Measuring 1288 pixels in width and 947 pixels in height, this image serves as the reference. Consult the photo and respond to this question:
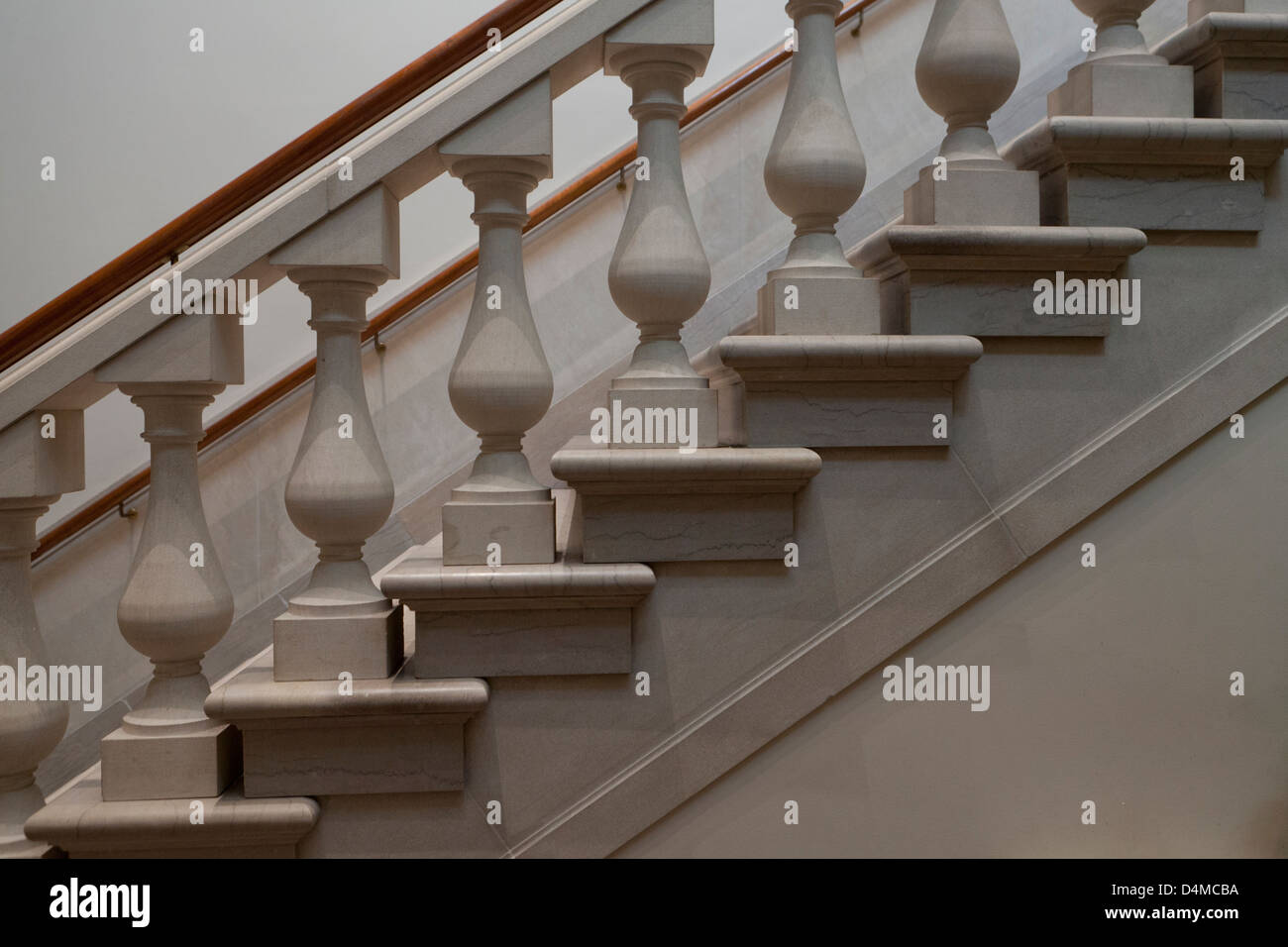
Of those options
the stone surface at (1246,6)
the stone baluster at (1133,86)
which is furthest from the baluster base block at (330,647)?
the stone surface at (1246,6)

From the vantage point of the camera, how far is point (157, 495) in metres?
1.05

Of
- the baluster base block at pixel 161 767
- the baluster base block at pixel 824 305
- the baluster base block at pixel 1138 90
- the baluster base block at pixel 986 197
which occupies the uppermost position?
the baluster base block at pixel 1138 90

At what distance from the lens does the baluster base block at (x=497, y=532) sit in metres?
1.05

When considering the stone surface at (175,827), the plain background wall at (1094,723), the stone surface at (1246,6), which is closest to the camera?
the stone surface at (175,827)

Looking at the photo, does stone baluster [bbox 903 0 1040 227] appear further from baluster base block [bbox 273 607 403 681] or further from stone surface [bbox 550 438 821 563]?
baluster base block [bbox 273 607 403 681]

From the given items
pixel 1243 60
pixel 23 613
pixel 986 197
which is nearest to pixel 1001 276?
pixel 986 197

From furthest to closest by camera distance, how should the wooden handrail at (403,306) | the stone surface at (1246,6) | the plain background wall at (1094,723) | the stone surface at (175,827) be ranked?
the wooden handrail at (403,306), the stone surface at (1246,6), the plain background wall at (1094,723), the stone surface at (175,827)

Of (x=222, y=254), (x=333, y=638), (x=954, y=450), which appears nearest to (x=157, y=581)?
(x=333, y=638)

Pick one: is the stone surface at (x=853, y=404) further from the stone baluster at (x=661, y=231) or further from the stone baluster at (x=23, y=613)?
the stone baluster at (x=23, y=613)

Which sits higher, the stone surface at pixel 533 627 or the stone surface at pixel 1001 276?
the stone surface at pixel 1001 276

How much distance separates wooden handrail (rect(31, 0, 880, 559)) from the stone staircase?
1095 mm

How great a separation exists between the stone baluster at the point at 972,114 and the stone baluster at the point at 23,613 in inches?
44.7

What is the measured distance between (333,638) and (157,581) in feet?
0.71

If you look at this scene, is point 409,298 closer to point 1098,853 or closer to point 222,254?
point 222,254
